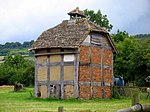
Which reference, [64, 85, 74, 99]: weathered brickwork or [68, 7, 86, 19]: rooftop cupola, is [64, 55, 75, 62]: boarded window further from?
[68, 7, 86, 19]: rooftop cupola

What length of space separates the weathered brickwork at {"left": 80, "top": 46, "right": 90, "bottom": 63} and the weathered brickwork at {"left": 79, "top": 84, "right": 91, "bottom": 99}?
2.53 meters

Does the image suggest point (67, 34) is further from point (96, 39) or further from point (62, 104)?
point (62, 104)

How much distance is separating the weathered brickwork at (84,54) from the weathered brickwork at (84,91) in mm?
2526

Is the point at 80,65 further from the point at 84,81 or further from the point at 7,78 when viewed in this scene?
the point at 7,78

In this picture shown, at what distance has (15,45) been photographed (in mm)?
199500

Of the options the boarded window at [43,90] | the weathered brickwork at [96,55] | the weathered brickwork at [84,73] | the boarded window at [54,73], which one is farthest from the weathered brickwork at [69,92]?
the weathered brickwork at [96,55]

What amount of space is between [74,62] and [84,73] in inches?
59.6

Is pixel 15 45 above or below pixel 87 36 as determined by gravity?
above

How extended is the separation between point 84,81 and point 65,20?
27.4 ft

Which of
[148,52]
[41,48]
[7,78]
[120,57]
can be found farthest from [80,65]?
[7,78]

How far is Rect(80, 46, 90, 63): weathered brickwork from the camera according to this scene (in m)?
37.0

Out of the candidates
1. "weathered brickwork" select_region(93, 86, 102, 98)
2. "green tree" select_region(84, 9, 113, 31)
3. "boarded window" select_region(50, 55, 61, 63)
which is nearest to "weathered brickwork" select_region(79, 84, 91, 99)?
"weathered brickwork" select_region(93, 86, 102, 98)

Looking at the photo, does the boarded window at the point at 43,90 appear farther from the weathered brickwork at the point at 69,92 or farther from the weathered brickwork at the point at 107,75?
the weathered brickwork at the point at 107,75

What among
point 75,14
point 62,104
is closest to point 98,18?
point 75,14
